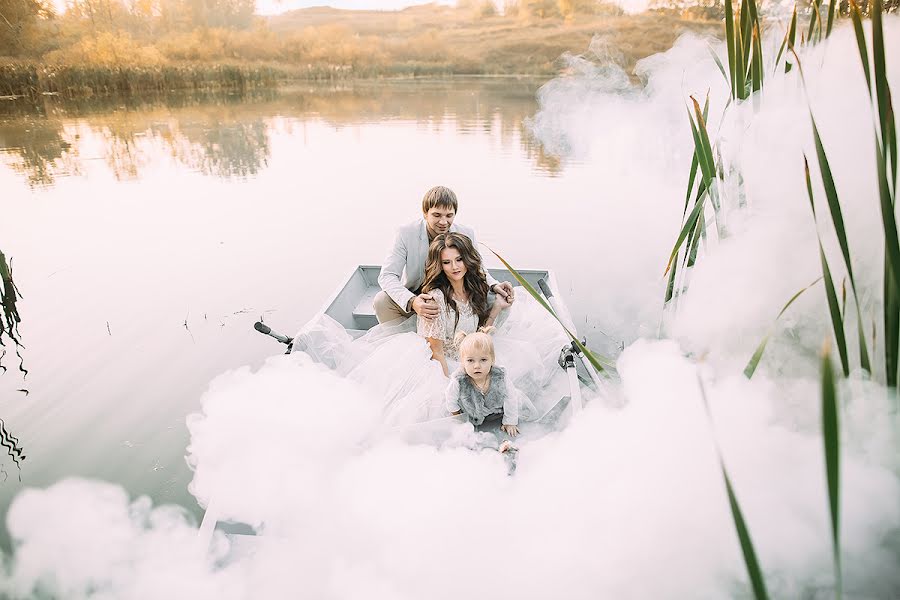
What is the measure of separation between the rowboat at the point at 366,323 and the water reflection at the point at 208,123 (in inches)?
190

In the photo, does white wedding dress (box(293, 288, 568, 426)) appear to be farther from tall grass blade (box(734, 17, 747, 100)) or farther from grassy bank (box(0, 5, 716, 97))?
grassy bank (box(0, 5, 716, 97))

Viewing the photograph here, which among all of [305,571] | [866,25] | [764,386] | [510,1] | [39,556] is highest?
[510,1]

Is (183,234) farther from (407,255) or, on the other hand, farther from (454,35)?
(454,35)

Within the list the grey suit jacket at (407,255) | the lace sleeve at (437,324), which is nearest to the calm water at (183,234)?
the grey suit jacket at (407,255)

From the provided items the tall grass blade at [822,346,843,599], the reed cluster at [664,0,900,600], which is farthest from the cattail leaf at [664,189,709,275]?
the tall grass blade at [822,346,843,599]

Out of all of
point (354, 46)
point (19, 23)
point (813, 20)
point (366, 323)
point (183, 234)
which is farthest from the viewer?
point (354, 46)

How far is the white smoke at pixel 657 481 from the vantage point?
0.86m

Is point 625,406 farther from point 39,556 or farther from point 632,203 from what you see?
point 632,203

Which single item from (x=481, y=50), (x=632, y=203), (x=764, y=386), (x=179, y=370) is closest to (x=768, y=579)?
(x=764, y=386)

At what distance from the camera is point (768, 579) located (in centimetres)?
85

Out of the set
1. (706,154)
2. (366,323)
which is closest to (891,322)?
(706,154)

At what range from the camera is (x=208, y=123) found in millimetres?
11195

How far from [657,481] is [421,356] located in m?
1.96

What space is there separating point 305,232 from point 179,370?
2.80 meters
